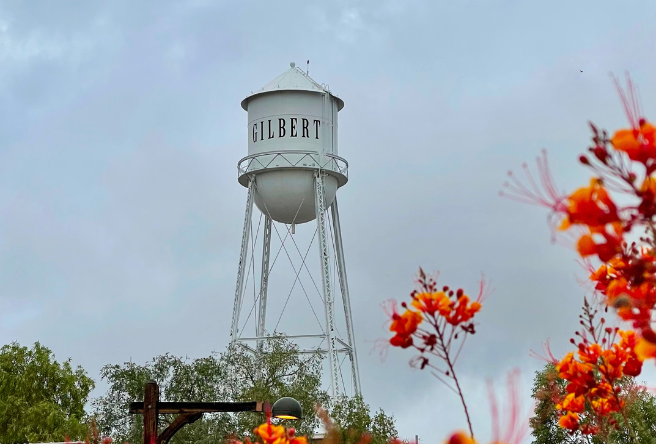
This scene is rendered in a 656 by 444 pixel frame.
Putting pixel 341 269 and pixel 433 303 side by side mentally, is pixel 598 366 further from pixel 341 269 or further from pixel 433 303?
pixel 341 269

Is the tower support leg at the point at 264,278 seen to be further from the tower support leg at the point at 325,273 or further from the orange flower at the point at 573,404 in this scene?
the orange flower at the point at 573,404

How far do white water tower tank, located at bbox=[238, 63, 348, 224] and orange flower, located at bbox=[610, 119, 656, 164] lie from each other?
30.9 m

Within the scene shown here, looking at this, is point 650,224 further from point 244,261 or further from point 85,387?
point 85,387

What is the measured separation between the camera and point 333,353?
3391 centimetres

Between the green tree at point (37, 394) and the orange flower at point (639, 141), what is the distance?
37.1m

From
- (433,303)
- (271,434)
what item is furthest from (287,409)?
(433,303)

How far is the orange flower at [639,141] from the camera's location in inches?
129

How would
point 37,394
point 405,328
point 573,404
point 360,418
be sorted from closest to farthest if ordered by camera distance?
point 405,328 → point 573,404 → point 360,418 → point 37,394

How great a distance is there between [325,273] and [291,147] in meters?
3.74

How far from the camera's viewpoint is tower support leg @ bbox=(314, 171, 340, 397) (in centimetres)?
3366

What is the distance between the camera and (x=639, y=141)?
3.31 meters

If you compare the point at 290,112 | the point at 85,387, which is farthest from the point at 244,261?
the point at 85,387

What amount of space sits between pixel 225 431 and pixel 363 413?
5.34 metres

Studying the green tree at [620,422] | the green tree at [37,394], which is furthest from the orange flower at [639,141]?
the green tree at [37,394]
